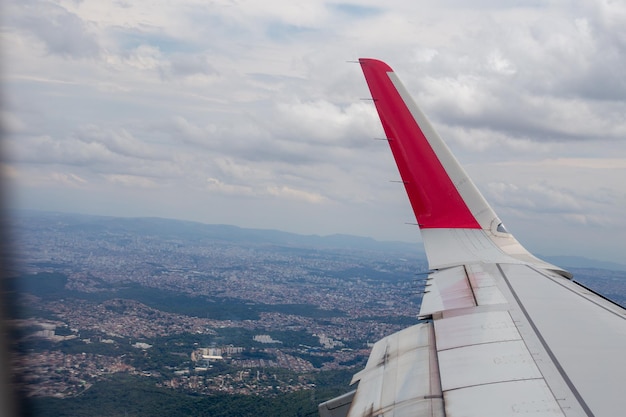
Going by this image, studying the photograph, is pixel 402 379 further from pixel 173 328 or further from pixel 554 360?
pixel 173 328

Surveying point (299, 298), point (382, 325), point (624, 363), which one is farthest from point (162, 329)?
point (299, 298)

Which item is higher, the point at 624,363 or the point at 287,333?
the point at 624,363

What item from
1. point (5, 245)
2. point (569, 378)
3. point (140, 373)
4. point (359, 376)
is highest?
point (5, 245)

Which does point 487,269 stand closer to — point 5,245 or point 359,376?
point 359,376

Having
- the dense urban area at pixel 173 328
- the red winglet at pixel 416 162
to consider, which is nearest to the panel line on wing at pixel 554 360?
the dense urban area at pixel 173 328

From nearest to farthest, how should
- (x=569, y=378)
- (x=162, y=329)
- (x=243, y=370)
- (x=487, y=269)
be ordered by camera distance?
(x=569, y=378), (x=487, y=269), (x=243, y=370), (x=162, y=329)

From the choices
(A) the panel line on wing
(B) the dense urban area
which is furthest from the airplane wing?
(B) the dense urban area

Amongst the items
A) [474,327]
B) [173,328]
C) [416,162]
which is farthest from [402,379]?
[173,328]
